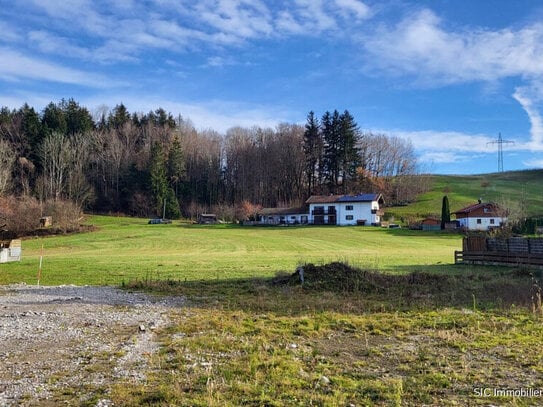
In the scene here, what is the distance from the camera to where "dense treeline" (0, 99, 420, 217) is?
301 ft

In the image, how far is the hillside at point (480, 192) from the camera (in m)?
90.3

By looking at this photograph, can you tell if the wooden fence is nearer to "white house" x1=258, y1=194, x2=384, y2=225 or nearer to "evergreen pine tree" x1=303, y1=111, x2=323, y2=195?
"white house" x1=258, y1=194, x2=384, y2=225

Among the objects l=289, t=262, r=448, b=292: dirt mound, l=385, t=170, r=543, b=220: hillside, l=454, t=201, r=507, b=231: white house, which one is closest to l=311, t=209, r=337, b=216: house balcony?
l=385, t=170, r=543, b=220: hillside

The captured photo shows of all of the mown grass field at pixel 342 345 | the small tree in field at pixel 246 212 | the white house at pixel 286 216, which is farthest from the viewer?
the small tree in field at pixel 246 212

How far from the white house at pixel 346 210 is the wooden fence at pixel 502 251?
53.0 metres

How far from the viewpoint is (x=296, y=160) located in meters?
103

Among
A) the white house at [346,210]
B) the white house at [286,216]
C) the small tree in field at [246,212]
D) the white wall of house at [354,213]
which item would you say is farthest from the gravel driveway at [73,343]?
the small tree in field at [246,212]

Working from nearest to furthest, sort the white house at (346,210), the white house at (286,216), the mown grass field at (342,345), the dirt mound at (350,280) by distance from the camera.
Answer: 1. the mown grass field at (342,345)
2. the dirt mound at (350,280)
3. the white house at (346,210)
4. the white house at (286,216)

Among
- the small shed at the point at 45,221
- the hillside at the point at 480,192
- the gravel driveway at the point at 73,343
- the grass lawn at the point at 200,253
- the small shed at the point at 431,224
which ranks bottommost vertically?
the grass lawn at the point at 200,253

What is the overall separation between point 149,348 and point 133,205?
3565 inches

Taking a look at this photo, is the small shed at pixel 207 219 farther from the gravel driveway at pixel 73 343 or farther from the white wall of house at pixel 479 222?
the gravel driveway at pixel 73 343

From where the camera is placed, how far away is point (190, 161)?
10394 centimetres

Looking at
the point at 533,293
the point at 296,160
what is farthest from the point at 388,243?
the point at 296,160

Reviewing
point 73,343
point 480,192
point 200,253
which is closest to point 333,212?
point 480,192
